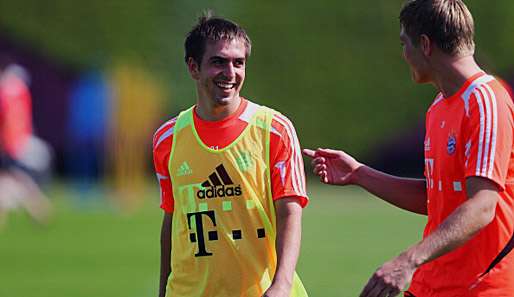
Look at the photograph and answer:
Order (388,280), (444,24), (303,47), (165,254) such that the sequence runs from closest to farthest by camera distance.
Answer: (388,280)
(444,24)
(165,254)
(303,47)

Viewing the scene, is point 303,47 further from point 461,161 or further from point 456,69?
point 461,161

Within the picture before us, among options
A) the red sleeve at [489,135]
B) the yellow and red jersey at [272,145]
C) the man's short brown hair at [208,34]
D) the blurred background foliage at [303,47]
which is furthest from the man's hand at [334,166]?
the blurred background foliage at [303,47]

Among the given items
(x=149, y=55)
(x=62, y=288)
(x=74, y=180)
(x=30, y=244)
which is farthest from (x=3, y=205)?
(x=149, y=55)

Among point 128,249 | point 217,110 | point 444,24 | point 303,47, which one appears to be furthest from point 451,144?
point 303,47

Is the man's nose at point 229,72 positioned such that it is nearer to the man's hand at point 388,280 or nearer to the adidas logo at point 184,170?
the adidas logo at point 184,170

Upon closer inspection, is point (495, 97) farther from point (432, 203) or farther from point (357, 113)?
point (357, 113)

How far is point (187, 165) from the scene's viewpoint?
5.88 m

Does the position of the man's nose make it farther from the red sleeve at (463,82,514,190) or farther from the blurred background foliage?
the blurred background foliage

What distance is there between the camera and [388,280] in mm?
4672

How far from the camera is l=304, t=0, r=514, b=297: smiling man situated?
495cm

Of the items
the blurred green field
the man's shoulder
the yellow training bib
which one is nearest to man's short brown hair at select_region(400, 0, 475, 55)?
the yellow training bib

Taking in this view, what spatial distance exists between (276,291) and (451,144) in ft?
3.40

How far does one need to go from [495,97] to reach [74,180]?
28.6 m

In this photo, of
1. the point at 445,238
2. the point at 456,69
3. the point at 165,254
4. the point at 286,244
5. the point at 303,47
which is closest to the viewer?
the point at 445,238
